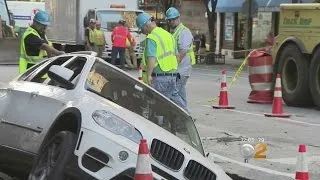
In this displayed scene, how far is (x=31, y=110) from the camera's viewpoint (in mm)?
6066

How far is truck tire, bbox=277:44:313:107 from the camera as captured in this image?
13438 millimetres

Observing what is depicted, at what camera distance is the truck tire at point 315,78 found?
12.9 meters

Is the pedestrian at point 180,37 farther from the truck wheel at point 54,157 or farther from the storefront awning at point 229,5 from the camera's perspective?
the storefront awning at point 229,5

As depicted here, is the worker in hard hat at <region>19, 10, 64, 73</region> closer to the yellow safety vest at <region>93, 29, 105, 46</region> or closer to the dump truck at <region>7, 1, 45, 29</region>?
the yellow safety vest at <region>93, 29, 105, 46</region>

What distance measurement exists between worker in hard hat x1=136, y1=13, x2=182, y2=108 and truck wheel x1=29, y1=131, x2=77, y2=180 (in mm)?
2876

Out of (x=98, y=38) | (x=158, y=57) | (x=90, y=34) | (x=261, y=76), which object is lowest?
(x=261, y=76)

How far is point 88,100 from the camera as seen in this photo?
17.3 ft

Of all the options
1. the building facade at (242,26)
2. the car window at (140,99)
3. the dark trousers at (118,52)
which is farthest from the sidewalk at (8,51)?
the car window at (140,99)

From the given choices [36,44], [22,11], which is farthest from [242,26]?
[36,44]

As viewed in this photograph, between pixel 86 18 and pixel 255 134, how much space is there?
648 inches

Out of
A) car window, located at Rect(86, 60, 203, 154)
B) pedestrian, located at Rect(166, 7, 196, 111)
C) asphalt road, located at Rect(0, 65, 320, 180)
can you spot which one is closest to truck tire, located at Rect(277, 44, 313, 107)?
asphalt road, located at Rect(0, 65, 320, 180)

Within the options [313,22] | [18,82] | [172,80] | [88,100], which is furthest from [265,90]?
[88,100]

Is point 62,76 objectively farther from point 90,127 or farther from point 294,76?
point 294,76

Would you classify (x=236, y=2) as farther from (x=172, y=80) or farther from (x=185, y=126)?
(x=185, y=126)
